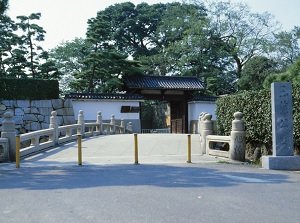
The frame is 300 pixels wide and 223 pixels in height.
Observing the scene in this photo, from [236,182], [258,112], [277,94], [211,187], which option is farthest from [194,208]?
[258,112]

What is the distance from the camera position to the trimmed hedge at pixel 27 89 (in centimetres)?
2667

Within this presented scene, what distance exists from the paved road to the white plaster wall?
19363 mm

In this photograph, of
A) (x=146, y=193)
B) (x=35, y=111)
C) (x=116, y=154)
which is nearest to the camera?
(x=146, y=193)

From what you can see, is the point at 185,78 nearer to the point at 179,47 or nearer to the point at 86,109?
the point at 179,47

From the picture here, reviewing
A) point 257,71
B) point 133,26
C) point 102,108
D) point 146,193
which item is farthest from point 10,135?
point 133,26

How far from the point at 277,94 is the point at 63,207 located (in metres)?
7.04

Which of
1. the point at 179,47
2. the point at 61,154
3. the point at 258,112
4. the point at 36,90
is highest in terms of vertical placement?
the point at 179,47

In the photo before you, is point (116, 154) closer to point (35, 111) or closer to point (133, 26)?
point (35, 111)

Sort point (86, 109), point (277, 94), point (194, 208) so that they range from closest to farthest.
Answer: point (194, 208)
point (277, 94)
point (86, 109)

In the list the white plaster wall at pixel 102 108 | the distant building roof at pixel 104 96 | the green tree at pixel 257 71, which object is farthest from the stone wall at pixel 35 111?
the green tree at pixel 257 71

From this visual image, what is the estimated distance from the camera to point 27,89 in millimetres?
27312

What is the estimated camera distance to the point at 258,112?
1166cm

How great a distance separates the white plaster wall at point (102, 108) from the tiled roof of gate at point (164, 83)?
197 cm

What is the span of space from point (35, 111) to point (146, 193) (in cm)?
2339
